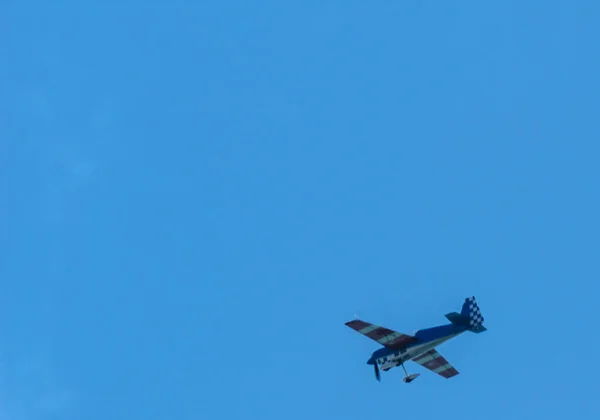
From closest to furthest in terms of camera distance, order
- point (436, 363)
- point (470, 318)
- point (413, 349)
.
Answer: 1. point (470, 318)
2. point (413, 349)
3. point (436, 363)

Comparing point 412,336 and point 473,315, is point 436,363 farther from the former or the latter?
point 473,315

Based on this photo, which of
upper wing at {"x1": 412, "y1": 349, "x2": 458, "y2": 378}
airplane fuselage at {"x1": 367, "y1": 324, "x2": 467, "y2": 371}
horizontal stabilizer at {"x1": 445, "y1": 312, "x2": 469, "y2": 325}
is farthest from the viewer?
upper wing at {"x1": 412, "y1": 349, "x2": 458, "y2": 378}

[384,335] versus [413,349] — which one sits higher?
[384,335]

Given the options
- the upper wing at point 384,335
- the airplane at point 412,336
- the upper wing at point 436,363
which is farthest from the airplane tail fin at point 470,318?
the upper wing at point 436,363

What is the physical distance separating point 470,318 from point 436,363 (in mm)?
6777

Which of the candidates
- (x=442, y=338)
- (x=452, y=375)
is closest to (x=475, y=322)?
(x=442, y=338)

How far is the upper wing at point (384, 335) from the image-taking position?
6900cm

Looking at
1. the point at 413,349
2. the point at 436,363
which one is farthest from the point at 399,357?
the point at 436,363

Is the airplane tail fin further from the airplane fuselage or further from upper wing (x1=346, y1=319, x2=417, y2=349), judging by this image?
upper wing (x1=346, y1=319, x2=417, y2=349)

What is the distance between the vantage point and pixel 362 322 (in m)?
68.5

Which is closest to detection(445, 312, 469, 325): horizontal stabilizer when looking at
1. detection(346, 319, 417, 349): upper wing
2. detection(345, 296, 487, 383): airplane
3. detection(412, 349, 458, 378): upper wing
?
detection(345, 296, 487, 383): airplane

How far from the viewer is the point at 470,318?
69.1 meters

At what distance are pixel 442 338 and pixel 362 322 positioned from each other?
638 centimetres

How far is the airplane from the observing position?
69.1 metres
